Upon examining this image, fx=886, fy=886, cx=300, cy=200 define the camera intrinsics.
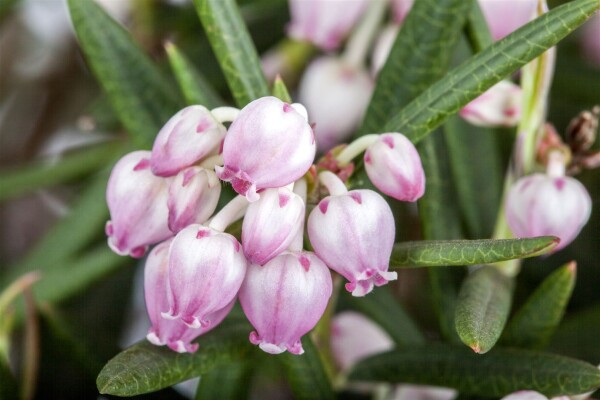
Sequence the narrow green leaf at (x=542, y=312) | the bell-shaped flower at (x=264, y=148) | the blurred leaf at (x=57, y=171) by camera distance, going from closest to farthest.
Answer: the bell-shaped flower at (x=264, y=148)
the narrow green leaf at (x=542, y=312)
the blurred leaf at (x=57, y=171)

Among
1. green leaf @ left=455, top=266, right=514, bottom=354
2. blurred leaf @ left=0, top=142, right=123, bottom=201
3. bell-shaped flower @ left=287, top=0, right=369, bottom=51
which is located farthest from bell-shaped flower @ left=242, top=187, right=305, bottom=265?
blurred leaf @ left=0, top=142, right=123, bottom=201

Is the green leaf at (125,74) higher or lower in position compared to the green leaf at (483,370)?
higher

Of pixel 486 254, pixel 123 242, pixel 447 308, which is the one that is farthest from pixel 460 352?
pixel 123 242

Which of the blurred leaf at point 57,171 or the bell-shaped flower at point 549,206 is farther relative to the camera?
the blurred leaf at point 57,171

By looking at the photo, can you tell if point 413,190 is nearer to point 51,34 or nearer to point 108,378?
point 108,378

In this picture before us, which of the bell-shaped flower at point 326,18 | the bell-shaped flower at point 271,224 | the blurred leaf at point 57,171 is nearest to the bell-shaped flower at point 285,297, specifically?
the bell-shaped flower at point 271,224

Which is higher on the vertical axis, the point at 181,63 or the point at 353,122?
the point at 181,63

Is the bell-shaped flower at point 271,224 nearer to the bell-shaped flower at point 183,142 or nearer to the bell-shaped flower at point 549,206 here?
the bell-shaped flower at point 183,142

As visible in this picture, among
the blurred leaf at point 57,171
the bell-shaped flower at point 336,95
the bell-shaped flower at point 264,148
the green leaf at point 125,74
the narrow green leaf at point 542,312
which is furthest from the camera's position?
the blurred leaf at point 57,171

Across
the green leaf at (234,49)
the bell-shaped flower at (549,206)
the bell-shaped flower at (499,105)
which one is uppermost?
the green leaf at (234,49)
